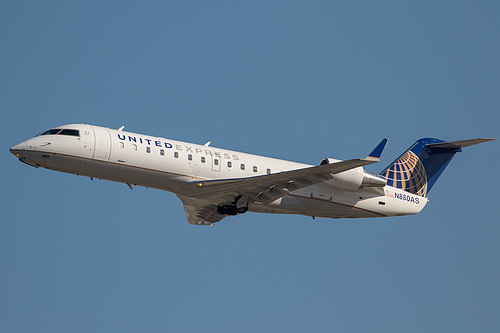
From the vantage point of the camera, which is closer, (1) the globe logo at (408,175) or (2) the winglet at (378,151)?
(2) the winglet at (378,151)

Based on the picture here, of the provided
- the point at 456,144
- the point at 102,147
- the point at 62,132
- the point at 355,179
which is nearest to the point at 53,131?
the point at 62,132

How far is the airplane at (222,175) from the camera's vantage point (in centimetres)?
2161

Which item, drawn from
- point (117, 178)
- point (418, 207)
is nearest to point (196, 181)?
point (117, 178)

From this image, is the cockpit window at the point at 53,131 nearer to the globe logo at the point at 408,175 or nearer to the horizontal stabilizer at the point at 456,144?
the globe logo at the point at 408,175

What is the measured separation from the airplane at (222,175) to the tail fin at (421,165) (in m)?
0.07

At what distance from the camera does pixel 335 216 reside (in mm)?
25656

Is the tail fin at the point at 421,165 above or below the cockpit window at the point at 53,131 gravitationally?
above

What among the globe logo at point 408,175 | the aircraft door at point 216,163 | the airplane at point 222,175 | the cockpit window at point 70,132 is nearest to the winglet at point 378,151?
the airplane at point 222,175

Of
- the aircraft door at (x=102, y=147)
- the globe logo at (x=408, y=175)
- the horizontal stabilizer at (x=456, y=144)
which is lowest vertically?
the aircraft door at (x=102, y=147)

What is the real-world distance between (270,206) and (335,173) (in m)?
2.71

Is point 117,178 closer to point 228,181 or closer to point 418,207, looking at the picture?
point 228,181

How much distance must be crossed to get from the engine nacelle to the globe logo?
213cm

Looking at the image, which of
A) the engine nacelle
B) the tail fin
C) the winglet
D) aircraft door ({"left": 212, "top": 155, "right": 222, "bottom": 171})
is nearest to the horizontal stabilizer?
the tail fin

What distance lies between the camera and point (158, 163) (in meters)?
22.1
